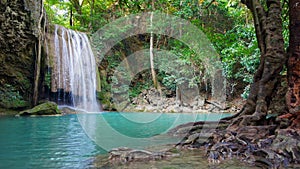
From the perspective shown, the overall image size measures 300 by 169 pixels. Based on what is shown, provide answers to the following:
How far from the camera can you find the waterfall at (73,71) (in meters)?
15.1

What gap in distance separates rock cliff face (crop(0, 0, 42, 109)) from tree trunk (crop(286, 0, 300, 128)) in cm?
1228

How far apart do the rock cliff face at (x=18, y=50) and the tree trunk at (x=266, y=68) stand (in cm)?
1166

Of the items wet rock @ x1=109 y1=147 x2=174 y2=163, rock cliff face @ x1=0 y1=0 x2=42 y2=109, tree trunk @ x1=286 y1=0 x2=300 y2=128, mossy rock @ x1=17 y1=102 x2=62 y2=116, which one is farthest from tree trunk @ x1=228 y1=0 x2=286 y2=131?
rock cliff face @ x1=0 y1=0 x2=42 y2=109

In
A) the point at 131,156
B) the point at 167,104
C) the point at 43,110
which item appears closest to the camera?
the point at 131,156

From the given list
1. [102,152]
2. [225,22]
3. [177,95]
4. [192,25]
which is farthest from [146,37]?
[102,152]

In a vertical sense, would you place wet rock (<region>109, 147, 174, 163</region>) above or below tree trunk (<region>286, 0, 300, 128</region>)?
below

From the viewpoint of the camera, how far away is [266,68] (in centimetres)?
492

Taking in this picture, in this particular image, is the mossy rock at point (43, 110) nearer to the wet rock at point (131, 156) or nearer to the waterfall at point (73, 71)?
the waterfall at point (73, 71)

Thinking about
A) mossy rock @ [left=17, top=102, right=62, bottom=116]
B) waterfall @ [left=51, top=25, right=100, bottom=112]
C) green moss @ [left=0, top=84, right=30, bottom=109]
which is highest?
waterfall @ [left=51, top=25, right=100, bottom=112]

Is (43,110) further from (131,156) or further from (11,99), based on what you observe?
(131,156)

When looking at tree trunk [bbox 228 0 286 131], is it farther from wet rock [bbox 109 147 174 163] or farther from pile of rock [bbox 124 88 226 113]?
pile of rock [bbox 124 88 226 113]

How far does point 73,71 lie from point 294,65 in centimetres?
1353

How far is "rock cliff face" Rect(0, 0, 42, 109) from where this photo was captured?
12.8m

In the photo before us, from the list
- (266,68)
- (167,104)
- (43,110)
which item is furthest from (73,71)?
(266,68)
